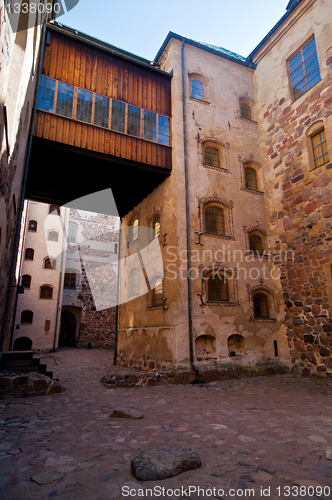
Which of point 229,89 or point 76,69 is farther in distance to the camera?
point 229,89

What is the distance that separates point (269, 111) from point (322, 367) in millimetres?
10046

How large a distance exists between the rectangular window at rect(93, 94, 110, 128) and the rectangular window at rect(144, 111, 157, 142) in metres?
1.48

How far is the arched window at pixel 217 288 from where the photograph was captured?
10672 millimetres

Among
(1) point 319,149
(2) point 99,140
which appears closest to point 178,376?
(2) point 99,140

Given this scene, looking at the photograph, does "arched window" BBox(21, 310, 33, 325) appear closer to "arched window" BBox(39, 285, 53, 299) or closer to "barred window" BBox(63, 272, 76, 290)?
"arched window" BBox(39, 285, 53, 299)

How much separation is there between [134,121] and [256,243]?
667cm

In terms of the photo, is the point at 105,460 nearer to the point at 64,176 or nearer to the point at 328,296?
the point at 328,296

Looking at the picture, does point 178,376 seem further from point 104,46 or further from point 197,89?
point 104,46

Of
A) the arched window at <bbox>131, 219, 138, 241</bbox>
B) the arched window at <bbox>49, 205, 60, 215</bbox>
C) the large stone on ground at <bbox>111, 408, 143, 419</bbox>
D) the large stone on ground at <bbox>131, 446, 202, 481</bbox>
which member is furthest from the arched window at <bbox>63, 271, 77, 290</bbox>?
the large stone on ground at <bbox>131, 446, 202, 481</bbox>

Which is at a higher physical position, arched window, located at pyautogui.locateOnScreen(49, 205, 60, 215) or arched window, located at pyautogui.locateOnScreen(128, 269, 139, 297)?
arched window, located at pyautogui.locateOnScreen(49, 205, 60, 215)

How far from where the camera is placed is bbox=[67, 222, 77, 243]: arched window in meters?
24.9

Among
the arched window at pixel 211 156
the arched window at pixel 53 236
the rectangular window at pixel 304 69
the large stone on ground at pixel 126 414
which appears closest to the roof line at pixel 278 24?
the rectangular window at pixel 304 69

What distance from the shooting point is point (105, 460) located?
11.2ft

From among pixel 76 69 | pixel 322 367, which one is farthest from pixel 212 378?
pixel 76 69
